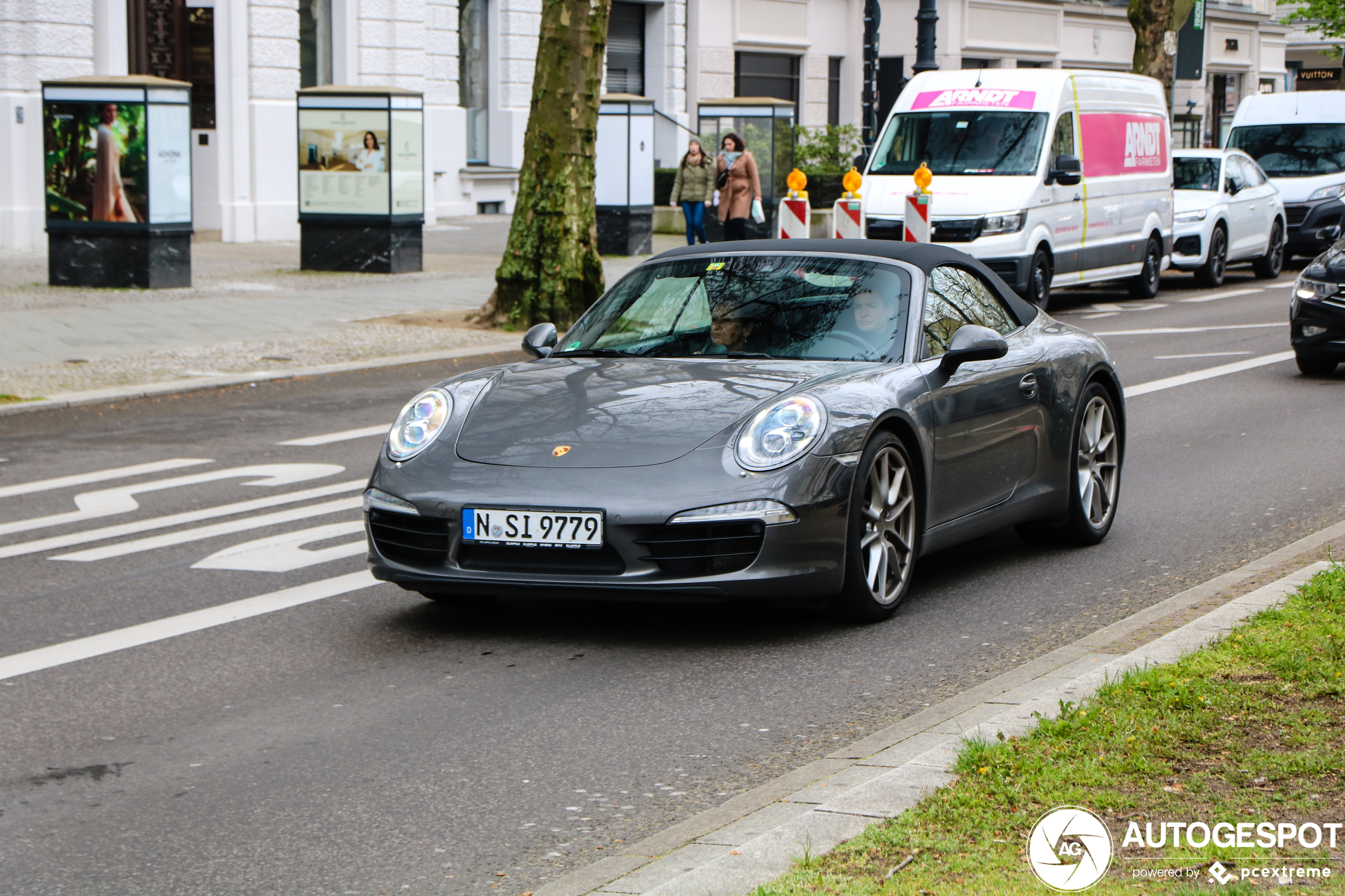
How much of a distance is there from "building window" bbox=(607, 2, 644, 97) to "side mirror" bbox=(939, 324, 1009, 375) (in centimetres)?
3273

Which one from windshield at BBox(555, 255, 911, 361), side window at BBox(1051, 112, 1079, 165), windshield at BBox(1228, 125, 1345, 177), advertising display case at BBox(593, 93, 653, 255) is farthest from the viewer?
windshield at BBox(1228, 125, 1345, 177)

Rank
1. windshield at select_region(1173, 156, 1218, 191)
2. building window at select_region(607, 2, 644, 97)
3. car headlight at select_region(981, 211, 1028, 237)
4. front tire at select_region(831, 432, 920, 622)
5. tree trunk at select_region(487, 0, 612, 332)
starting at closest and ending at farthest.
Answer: front tire at select_region(831, 432, 920, 622), tree trunk at select_region(487, 0, 612, 332), car headlight at select_region(981, 211, 1028, 237), windshield at select_region(1173, 156, 1218, 191), building window at select_region(607, 2, 644, 97)

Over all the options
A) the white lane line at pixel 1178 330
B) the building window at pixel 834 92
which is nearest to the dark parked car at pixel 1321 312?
the white lane line at pixel 1178 330

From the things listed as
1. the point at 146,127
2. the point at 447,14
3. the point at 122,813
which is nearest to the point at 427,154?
the point at 447,14

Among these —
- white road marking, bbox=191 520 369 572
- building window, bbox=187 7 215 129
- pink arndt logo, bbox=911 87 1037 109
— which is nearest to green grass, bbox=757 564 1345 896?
white road marking, bbox=191 520 369 572

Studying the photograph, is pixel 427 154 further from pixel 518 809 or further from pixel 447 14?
pixel 518 809

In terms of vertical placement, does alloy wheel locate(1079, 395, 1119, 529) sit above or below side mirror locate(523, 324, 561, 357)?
below

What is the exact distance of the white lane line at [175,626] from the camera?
20.2 feet

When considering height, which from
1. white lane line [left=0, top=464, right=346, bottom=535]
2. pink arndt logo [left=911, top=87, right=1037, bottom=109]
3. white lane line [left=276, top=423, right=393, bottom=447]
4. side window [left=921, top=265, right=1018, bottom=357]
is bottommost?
white lane line [left=0, top=464, right=346, bottom=535]

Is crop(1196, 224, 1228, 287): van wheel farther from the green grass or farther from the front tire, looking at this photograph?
the green grass

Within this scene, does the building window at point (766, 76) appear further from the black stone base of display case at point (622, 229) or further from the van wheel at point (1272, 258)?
the van wheel at point (1272, 258)

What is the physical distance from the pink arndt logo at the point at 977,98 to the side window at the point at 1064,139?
1.33 ft

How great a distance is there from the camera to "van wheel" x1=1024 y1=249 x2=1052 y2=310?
19.6 metres

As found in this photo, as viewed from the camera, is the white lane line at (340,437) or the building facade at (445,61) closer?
the white lane line at (340,437)
